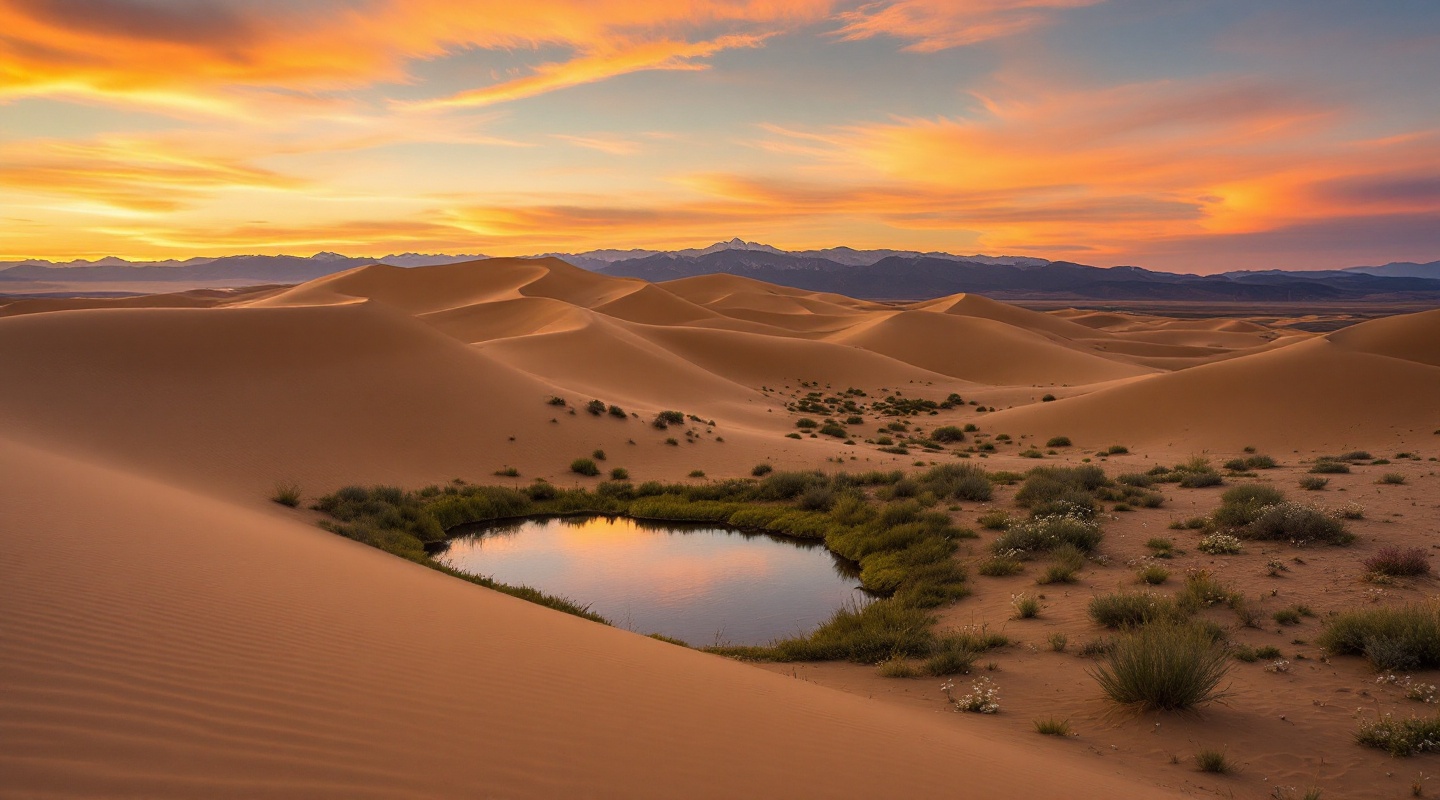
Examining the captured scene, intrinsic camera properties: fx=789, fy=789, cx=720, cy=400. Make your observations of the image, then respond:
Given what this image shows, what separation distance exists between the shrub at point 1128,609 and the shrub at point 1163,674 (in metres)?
2.03

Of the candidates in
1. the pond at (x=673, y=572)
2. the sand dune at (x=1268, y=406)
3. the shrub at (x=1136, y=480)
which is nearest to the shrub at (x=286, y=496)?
the pond at (x=673, y=572)

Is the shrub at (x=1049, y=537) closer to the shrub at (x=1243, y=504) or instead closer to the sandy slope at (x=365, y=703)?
the shrub at (x=1243, y=504)

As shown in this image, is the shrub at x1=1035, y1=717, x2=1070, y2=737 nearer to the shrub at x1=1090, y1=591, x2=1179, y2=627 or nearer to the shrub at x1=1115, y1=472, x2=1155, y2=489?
the shrub at x1=1090, y1=591, x2=1179, y2=627

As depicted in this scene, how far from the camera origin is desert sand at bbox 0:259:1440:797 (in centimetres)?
407

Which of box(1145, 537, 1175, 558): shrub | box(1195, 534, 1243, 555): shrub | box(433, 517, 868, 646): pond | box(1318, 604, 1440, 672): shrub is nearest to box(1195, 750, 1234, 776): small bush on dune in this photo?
box(1318, 604, 1440, 672): shrub

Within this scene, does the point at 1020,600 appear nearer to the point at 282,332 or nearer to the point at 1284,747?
the point at 1284,747

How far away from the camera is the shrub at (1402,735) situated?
6.15 metres

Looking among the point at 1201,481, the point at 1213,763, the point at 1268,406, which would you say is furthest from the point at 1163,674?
the point at 1268,406

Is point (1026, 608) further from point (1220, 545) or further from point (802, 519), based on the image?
point (802, 519)

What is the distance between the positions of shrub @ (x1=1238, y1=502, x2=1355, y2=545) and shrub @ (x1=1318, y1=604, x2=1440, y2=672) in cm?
390

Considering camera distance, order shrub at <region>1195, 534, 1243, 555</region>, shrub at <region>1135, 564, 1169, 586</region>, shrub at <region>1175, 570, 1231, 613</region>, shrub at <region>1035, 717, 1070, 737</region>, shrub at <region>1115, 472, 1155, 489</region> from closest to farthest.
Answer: shrub at <region>1035, 717, 1070, 737</region> < shrub at <region>1175, 570, 1231, 613</region> < shrub at <region>1135, 564, 1169, 586</region> < shrub at <region>1195, 534, 1243, 555</region> < shrub at <region>1115, 472, 1155, 489</region>

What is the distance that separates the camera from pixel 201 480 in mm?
16297

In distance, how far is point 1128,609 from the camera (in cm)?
952

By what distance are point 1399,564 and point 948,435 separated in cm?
2157
